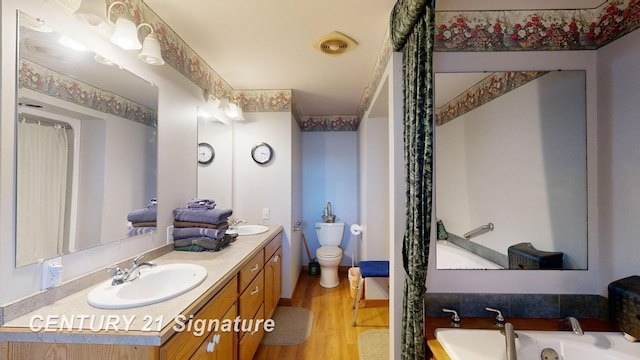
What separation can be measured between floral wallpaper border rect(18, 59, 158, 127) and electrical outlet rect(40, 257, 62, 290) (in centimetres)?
68

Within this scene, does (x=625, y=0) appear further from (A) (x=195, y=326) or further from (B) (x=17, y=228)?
(B) (x=17, y=228)

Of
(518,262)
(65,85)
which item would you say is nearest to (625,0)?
(518,262)

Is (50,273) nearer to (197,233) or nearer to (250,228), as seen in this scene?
(197,233)

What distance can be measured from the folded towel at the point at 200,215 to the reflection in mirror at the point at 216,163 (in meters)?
0.41

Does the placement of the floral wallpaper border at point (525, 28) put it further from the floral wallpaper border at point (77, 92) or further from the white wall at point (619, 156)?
the floral wallpaper border at point (77, 92)

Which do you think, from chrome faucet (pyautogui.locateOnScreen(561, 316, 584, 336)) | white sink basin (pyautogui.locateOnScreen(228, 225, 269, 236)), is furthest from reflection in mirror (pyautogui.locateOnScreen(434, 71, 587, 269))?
white sink basin (pyautogui.locateOnScreen(228, 225, 269, 236))

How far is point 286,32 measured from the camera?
171 cm

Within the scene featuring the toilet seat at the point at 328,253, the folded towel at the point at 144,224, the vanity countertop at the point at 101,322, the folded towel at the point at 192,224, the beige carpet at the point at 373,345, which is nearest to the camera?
the vanity countertop at the point at 101,322

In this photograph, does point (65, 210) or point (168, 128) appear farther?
point (168, 128)

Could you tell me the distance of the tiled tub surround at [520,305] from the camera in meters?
1.37

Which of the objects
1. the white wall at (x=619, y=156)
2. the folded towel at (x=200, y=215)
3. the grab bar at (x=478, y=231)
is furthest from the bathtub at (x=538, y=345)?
the folded towel at (x=200, y=215)

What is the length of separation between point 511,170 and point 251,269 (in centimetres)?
178

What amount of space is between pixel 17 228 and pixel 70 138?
1.31ft

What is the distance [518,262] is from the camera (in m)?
1.42
